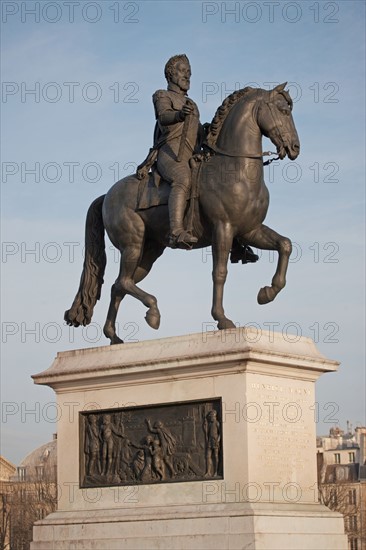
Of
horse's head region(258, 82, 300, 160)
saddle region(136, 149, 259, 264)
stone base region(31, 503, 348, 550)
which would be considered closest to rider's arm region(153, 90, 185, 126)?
saddle region(136, 149, 259, 264)

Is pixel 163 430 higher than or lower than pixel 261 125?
lower

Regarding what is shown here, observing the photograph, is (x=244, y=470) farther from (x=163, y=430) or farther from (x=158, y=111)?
(x=158, y=111)

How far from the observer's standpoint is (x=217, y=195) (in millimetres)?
18734

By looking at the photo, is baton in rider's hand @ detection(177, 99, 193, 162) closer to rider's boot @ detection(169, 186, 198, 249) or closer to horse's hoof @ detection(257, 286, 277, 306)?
rider's boot @ detection(169, 186, 198, 249)

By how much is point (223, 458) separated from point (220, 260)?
267 centimetres

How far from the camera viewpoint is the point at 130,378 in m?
18.8

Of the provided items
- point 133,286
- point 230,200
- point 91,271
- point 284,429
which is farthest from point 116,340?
point 284,429

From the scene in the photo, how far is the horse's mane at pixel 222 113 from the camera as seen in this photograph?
747 inches

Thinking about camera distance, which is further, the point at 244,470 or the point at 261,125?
the point at 261,125

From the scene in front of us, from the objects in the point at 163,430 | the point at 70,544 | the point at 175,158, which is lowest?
the point at 70,544

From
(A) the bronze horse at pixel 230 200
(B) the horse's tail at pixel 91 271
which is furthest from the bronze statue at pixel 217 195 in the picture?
(B) the horse's tail at pixel 91 271

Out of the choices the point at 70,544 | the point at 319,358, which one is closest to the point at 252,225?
the point at 319,358

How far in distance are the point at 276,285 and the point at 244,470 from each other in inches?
111

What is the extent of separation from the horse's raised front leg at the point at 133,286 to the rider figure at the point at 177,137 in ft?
3.29
